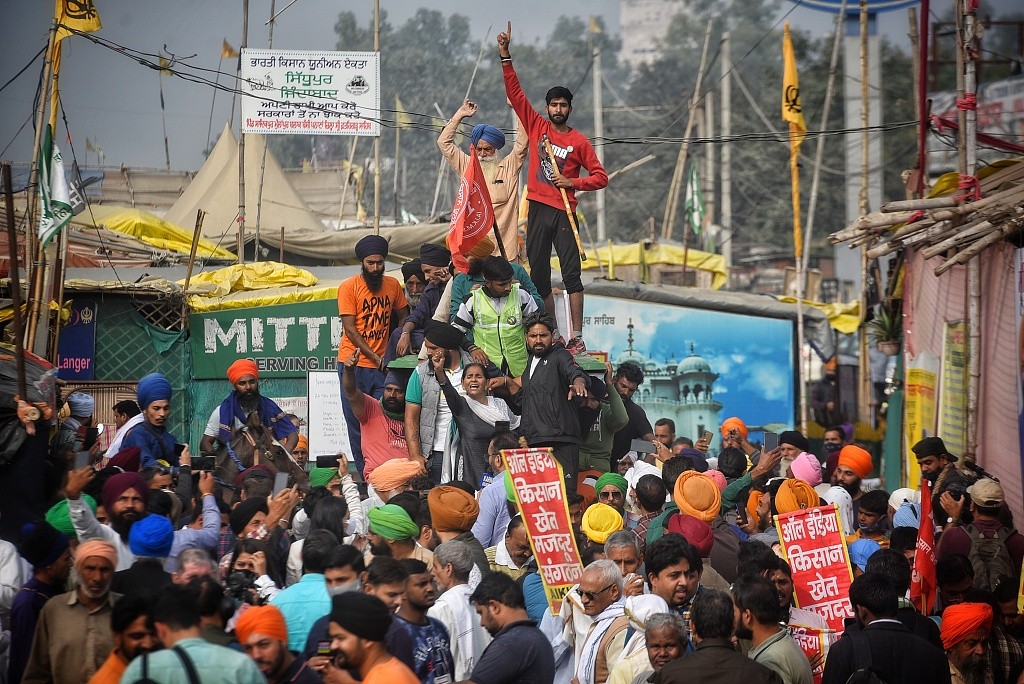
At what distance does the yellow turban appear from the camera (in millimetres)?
8211

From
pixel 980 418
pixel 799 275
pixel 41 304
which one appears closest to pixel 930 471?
pixel 980 418

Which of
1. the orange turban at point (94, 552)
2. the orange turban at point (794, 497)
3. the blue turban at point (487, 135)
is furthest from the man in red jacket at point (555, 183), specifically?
the orange turban at point (94, 552)

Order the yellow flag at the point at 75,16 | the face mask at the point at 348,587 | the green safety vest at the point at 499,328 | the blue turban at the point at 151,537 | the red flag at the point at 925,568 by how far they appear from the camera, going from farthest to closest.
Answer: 1. the yellow flag at the point at 75,16
2. the green safety vest at the point at 499,328
3. the red flag at the point at 925,568
4. the blue turban at the point at 151,537
5. the face mask at the point at 348,587

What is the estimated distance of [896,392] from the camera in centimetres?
1764

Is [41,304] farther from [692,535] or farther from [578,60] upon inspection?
[578,60]

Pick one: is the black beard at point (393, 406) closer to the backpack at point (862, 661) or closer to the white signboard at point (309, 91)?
the backpack at point (862, 661)

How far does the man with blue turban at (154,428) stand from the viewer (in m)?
9.66

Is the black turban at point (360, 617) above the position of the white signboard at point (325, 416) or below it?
above

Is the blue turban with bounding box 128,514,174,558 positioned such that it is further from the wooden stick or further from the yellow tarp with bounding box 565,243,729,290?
the yellow tarp with bounding box 565,243,729,290

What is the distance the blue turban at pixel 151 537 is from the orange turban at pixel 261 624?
1619mm

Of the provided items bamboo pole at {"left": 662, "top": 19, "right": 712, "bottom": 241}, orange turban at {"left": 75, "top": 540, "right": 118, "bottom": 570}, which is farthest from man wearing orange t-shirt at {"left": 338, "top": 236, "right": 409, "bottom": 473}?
bamboo pole at {"left": 662, "top": 19, "right": 712, "bottom": 241}

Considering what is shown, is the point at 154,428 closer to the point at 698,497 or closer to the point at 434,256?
the point at 434,256

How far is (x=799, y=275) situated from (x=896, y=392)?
404 cm

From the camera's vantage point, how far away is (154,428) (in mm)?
9781
